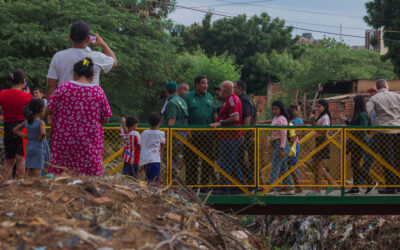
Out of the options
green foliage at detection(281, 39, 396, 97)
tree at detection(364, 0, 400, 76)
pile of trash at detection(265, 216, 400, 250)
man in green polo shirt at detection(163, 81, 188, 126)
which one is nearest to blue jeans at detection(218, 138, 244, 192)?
man in green polo shirt at detection(163, 81, 188, 126)

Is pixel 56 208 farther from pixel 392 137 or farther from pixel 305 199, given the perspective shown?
pixel 392 137

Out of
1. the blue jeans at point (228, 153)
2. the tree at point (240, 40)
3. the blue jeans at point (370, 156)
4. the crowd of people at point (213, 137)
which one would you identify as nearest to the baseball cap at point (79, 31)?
the crowd of people at point (213, 137)

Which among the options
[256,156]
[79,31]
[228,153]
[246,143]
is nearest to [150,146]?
[228,153]

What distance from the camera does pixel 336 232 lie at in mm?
12953

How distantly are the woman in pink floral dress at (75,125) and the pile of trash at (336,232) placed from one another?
884 cm

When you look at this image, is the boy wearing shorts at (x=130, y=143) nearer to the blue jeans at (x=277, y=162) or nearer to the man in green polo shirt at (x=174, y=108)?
the man in green polo shirt at (x=174, y=108)

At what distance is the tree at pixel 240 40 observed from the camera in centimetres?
4947

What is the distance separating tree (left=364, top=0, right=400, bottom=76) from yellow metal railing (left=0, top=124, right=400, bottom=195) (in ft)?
79.5

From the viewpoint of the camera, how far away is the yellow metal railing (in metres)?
8.20

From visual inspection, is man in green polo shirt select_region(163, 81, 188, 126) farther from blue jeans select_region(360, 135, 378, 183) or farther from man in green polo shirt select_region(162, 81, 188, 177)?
blue jeans select_region(360, 135, 378, 183)

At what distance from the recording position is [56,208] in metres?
3.62

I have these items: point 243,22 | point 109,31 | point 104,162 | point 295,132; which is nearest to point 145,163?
point 104,162

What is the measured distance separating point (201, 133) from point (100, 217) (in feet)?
15.7

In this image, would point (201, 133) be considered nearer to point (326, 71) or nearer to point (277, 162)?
point (277, 162)
